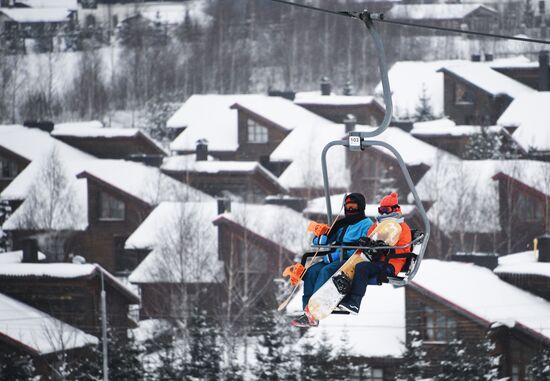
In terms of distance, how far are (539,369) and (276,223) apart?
1731cm

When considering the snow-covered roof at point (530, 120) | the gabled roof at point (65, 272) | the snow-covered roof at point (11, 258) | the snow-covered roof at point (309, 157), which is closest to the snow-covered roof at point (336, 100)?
the snow-covered roof at point (309, 157)

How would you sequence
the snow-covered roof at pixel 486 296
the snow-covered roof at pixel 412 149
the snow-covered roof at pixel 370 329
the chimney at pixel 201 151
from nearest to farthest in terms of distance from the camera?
the snow-covered roof at pixel 486 296 < the snow-covered roof at pixel 370 329 < the chimney at pixel 201 151 < the snow-covered roof at pixel 412 149

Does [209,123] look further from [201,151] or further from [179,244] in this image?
[179,244]

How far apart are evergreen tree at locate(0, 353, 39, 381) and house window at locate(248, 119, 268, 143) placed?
30.3 metres

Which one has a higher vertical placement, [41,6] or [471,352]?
[41,6]

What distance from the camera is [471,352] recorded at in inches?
1144

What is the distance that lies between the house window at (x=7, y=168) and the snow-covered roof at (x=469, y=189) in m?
16.5

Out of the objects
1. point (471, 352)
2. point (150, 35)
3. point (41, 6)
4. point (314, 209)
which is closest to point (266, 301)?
point (314, 209)

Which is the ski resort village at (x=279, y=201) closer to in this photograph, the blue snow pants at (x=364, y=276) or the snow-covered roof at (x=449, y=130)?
the blue snow pants at (x=364, y=276)

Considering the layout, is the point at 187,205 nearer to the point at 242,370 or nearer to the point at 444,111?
the point at 242,370

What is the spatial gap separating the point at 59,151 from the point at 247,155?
25.0ft

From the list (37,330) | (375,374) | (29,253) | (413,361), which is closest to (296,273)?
(413,361)

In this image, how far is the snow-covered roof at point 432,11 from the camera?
319 ft

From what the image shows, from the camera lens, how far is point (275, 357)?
3016 centimetres
